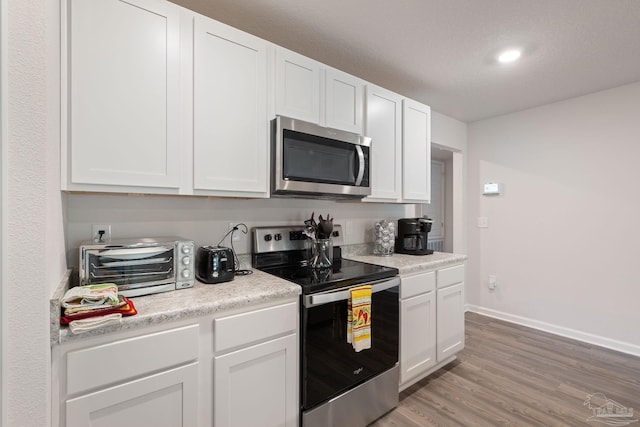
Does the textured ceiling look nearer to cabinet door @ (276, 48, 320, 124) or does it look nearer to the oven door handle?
cabinet door @ (276, 48, 320, 124)

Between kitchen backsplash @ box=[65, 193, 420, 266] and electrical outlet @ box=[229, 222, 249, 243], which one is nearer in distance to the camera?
kitchen backsplash @ box=[65, 193, 420, 266]

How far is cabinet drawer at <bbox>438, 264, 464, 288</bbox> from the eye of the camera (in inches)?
93.9

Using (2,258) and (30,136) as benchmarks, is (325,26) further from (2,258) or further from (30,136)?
(2,258)

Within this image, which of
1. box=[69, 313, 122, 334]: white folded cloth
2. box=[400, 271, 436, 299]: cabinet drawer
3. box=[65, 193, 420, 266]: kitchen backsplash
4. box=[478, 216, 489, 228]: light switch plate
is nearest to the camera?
box=[69, 313, 122, 334]: white folded cloth

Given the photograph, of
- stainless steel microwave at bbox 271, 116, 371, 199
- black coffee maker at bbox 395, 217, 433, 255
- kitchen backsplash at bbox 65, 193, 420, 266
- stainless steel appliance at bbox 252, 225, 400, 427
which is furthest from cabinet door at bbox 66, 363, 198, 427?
black coffee maker at bbox 395, 217, 433, 255

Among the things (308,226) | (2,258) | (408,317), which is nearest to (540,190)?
(408,317)

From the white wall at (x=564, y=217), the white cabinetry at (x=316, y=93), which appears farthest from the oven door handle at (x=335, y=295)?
the white wall at (x=564, y=217)

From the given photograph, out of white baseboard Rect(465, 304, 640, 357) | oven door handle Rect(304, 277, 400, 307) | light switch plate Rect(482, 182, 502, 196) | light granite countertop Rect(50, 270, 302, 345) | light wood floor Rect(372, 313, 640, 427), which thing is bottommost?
light wood floor Rect(372, 313, 640, 427)

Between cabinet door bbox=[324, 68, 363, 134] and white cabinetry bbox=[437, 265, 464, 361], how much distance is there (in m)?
1.35

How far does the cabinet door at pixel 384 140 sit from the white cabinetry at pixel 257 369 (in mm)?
1214

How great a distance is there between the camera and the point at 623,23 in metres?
1.84

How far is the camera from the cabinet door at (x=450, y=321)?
2.39 meters

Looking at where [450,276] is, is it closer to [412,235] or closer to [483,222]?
[412,235]

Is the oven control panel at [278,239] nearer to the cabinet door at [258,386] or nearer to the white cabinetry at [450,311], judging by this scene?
the cabinet door at [258,386]
